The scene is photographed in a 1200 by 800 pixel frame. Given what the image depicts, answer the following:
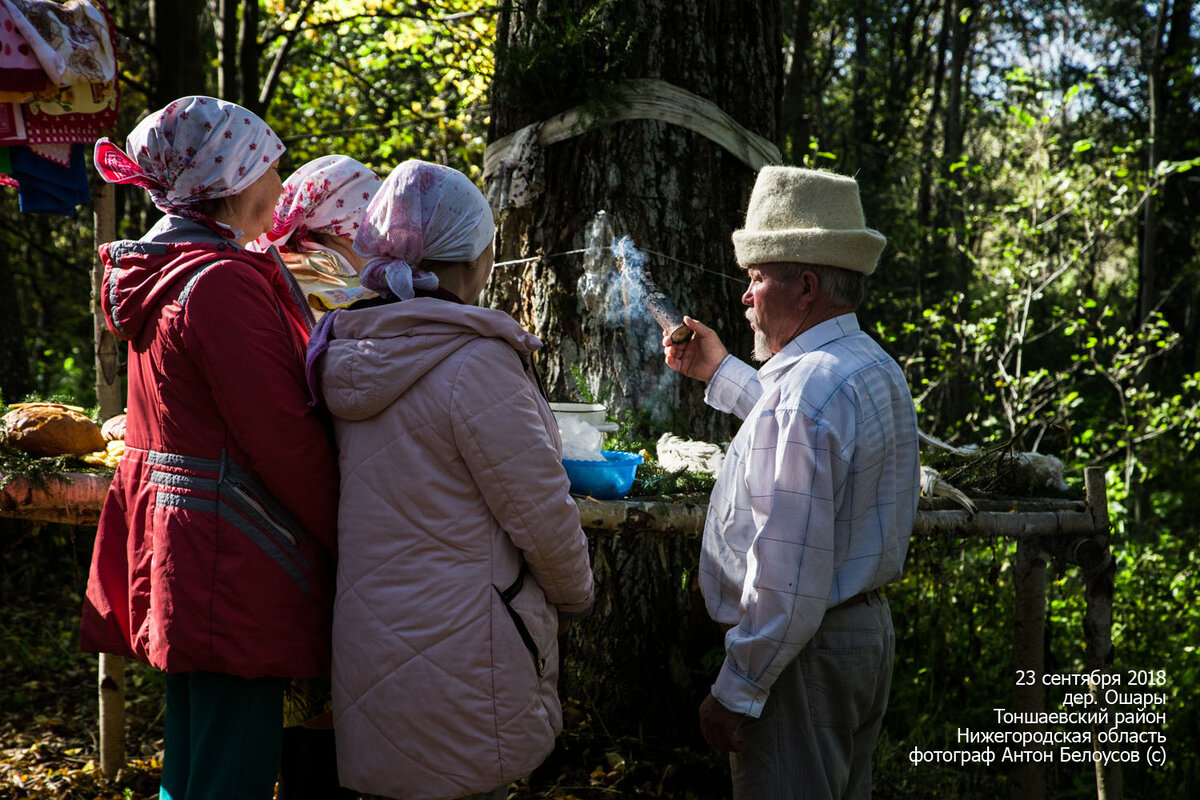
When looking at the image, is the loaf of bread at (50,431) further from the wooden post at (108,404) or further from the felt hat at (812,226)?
the felt hat at (812,226)

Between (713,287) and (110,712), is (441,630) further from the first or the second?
(110,712)

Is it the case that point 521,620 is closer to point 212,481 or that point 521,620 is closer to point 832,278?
point 212,481

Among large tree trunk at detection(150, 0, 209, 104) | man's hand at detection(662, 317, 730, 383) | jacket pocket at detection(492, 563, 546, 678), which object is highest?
large tree trunk at detection(150, 0, 209, 104)

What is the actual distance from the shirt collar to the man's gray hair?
42 millimetres

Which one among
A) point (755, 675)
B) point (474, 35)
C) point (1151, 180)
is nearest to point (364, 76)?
point (474, 35)

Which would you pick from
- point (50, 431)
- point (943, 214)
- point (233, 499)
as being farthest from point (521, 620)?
point (943, 214)

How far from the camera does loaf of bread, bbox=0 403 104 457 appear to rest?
2451 millimetres

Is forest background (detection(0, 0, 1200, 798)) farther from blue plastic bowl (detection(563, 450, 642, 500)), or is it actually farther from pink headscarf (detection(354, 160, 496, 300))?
pink headscarf (detection(354, 160, 496, 300))

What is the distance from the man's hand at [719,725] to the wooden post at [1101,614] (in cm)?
179

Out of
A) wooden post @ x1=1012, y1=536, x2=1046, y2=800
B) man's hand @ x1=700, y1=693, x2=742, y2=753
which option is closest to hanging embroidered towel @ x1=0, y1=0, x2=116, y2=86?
man's hand @ x1=700, y1=693, x2=742, y2=753

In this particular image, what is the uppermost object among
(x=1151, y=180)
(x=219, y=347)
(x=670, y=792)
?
(x=1151, y=180)

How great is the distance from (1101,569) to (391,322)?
2591 mm

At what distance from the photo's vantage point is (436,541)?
171cm

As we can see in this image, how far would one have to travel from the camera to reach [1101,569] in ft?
10.3
